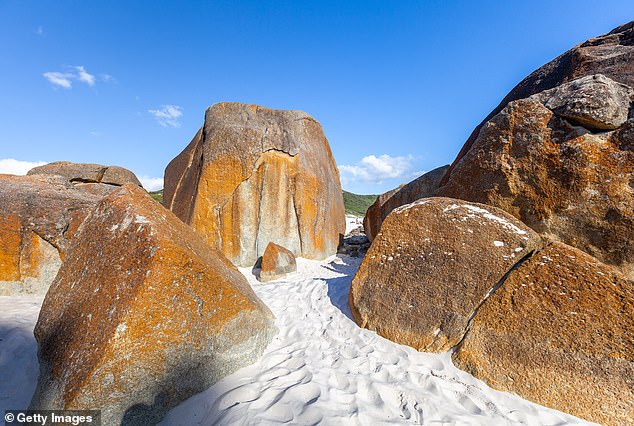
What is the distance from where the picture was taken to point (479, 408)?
224 cm

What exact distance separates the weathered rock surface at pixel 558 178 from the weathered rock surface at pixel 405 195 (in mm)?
2527

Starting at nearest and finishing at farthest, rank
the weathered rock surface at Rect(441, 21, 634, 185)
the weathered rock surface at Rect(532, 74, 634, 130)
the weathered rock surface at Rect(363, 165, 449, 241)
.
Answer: the weathered rock surface at Rect(532, 74, 634, 130), the weathered rock surface at Rect(441, 21, 634, 185), the weathered rock surface at Rect(363, 165, 449, 241)

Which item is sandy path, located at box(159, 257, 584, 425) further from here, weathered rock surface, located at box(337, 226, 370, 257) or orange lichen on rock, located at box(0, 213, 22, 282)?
weathered rock surface, located at box(337, 226, 370, 257)

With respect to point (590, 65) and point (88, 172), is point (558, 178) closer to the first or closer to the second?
point (590, 65)

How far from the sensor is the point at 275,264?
21.8ft

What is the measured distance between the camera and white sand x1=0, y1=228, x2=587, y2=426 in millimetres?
2137

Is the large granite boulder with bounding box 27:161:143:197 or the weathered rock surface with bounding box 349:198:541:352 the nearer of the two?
the weathered rock surface with bounding box 349:198:541:352

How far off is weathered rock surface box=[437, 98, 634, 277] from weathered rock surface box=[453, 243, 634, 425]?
3.32 feet

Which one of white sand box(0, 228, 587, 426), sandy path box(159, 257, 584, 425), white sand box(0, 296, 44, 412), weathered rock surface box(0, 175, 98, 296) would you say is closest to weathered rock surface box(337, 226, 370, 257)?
white sand box(0, 228, 587, 426)

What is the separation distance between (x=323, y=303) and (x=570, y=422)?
282 cm

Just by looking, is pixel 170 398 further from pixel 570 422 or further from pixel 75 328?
pixel 570 422

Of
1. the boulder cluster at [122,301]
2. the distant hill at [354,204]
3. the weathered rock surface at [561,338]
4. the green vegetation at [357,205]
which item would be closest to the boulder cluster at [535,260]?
the weathered rock surface at [561,338]

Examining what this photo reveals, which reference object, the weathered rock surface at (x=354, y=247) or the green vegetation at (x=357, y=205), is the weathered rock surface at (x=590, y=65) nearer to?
the weathered rock surface at (x=354, y=247)

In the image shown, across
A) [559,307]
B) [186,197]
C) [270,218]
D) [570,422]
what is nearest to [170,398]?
[570,422]
